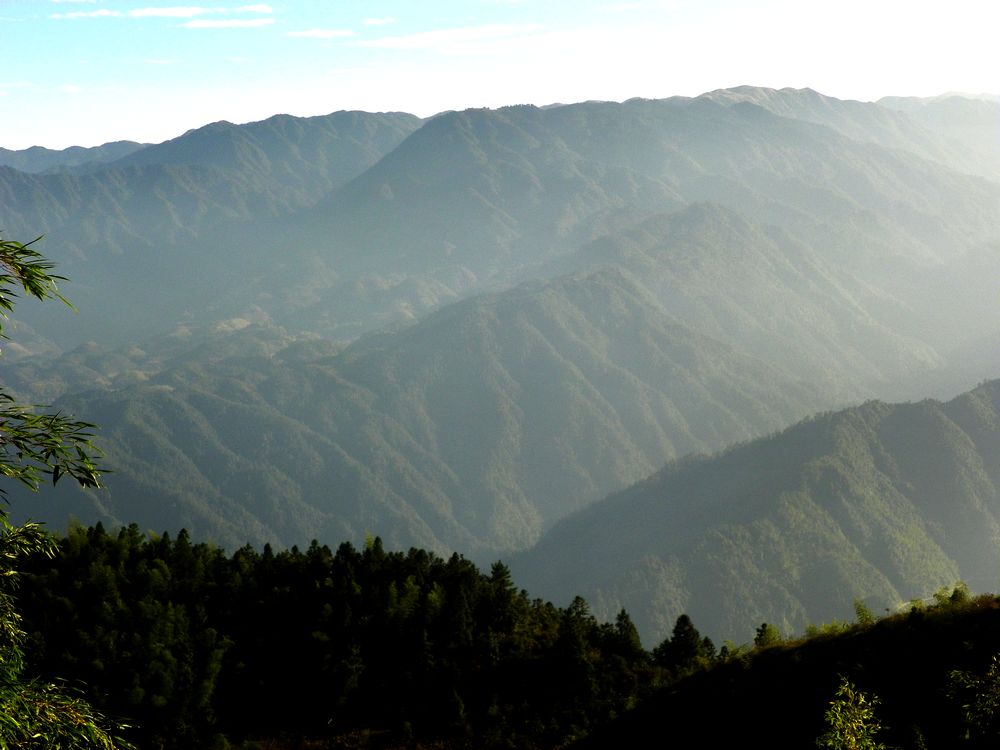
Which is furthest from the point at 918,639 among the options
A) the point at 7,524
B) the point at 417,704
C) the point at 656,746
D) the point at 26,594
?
the point at 26,594

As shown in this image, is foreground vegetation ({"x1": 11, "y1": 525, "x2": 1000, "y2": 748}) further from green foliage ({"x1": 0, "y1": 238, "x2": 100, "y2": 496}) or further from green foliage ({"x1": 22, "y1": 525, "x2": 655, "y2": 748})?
green foliage ({"x1": 0, "y1": 238, "x2": 100, "y2": 496})

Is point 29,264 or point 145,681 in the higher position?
point 29,264

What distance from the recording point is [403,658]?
51062 millimetres

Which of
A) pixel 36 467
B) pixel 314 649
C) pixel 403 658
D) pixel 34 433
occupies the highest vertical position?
pixel 34 433

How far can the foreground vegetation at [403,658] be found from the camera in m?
33.6

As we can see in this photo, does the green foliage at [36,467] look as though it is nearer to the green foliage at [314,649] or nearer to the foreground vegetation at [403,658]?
the foreground vegetation at [403,658]

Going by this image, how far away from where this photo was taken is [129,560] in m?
56.0

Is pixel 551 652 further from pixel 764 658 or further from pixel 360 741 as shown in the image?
pixel 764 658

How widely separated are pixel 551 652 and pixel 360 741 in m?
14.1

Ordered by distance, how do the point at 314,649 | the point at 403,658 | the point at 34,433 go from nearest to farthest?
the point at 34,433
the point at 314,649
the point at 403,658

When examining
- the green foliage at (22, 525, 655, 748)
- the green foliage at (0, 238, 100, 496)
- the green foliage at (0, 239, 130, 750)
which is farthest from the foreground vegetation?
the green foliage at (0, 238, 100, 496)

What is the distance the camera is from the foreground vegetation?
3359 centimetres

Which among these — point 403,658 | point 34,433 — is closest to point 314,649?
point 403,658

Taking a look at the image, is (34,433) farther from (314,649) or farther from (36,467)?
(314,649)
